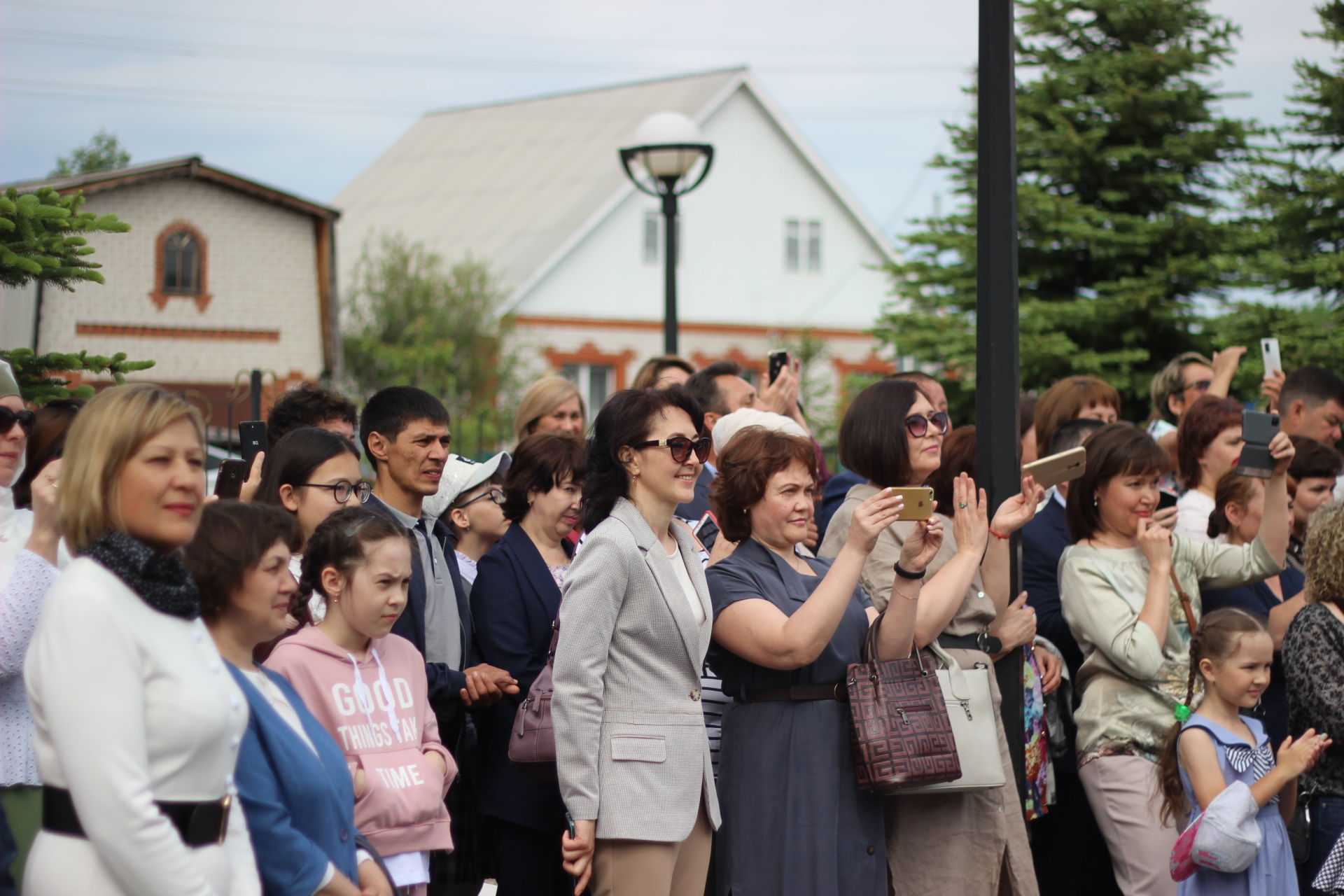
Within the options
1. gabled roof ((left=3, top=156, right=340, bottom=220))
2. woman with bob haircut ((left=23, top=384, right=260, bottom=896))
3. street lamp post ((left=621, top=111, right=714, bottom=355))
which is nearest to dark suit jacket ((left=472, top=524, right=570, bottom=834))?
woman with bob haircut ((left=23, top=384, right=260, bottom=896))

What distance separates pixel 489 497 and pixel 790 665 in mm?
1999

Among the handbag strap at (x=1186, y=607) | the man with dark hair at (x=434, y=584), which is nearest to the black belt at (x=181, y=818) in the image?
the man with dark hair at (x=434, y=584)

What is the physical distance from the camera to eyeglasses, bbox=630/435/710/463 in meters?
4.36

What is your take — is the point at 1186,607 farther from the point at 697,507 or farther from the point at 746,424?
the point at 697,507

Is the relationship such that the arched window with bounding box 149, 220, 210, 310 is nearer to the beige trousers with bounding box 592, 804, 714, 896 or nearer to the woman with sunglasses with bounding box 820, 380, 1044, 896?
the woman with sunglasses with bounding box 820, 380, 1044, 896

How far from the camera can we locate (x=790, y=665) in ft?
14.1

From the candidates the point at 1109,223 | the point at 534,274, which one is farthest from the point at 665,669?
the point at 534,274

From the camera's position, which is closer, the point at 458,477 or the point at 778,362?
the point at 458,477

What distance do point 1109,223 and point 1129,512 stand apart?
1303cm

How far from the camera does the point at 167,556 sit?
2.87 metres

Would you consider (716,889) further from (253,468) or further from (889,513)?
(253,468)

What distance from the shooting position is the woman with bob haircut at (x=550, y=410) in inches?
278

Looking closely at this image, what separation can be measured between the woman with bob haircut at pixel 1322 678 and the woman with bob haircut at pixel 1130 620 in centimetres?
41

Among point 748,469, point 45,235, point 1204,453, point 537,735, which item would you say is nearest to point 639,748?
point 537,735
